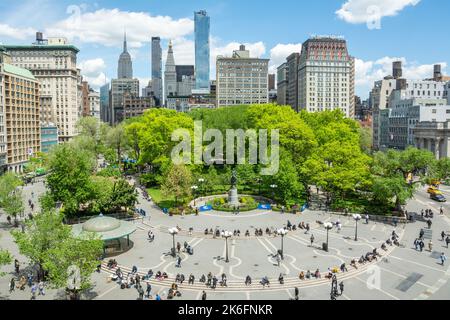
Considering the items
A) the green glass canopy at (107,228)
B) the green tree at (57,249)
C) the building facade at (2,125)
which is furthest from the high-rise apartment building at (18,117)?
the green tree at (57,249)

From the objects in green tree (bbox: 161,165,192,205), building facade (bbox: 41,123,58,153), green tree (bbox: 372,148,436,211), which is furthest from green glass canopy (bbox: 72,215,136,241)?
building facade (bbox: 41,123,58,153)

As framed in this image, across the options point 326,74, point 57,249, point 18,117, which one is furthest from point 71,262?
point 326,74

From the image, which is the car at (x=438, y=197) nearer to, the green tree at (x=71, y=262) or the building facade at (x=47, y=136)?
the green tree at (x=71, y=262)

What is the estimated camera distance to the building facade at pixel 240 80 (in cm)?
18775

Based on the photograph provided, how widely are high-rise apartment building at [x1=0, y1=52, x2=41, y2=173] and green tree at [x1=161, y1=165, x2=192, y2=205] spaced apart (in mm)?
54855

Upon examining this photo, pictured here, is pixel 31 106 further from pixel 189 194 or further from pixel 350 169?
pixel 350 169

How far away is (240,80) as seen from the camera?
190 meters

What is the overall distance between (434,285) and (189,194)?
33.9 m

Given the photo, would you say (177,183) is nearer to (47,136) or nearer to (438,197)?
(438,197)

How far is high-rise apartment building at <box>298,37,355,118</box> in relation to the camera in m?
156

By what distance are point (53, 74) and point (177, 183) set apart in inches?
4665
